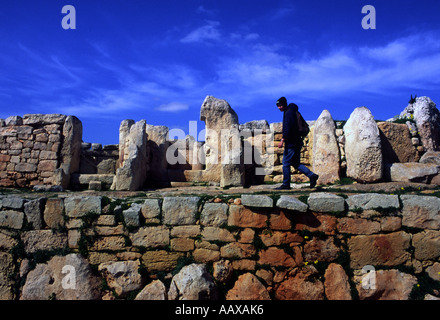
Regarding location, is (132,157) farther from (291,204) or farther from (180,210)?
(291,204)

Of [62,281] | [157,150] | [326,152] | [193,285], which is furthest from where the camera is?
[157,150]

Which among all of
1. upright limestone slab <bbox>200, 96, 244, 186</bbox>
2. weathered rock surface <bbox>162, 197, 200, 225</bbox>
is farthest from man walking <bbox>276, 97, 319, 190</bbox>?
weathered rock surface <bbox>162, 197, 200, 225</bbox>

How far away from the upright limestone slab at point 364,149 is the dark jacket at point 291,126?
1.06m

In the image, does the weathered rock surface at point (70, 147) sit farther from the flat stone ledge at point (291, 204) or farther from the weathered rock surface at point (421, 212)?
the weathered rock surface at point (421, 212)

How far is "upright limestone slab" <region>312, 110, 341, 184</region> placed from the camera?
21.6 ft

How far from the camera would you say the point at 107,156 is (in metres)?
9.05

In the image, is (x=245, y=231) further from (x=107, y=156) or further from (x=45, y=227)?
(x=107, y=156)

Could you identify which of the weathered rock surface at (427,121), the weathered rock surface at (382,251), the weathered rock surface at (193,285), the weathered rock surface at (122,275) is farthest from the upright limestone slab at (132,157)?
the weathered rock surface at (427,121)

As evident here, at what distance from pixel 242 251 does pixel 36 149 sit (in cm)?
636

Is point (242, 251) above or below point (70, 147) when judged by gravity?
below

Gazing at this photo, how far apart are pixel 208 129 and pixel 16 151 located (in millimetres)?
4854

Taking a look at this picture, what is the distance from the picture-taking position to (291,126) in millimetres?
6031

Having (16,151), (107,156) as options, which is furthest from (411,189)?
(16,151)

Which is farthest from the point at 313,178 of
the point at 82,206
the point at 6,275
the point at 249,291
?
the point at 6,275
